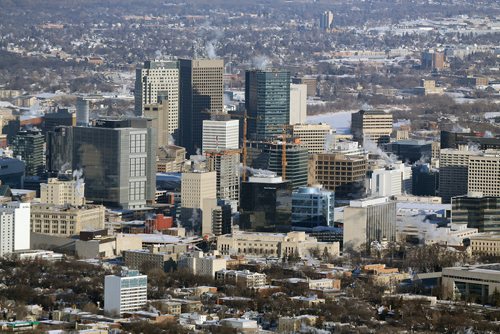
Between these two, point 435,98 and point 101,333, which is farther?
point 435,98

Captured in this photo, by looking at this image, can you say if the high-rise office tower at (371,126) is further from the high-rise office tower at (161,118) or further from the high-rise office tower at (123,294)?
the high-rise office tower at (123,294)

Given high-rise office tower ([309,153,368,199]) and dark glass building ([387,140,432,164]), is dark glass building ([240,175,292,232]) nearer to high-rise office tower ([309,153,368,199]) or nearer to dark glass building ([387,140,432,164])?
high-rise office tower ([309,153,368,199])

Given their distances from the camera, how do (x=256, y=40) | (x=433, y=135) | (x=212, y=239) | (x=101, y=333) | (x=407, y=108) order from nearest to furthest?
(x=101, y=333), (x=212, y=239), (x=433, y=135), (x=407, y=108), (x=256, y=40)

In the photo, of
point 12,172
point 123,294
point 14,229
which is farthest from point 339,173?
point 123,294

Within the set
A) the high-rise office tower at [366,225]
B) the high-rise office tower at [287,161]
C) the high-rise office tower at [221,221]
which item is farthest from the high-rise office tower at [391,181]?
the high-rise office tower at [221,221]

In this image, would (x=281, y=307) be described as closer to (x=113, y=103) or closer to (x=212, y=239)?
(x=212, y=239)

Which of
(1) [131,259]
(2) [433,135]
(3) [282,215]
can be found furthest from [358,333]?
(2) [433,135]

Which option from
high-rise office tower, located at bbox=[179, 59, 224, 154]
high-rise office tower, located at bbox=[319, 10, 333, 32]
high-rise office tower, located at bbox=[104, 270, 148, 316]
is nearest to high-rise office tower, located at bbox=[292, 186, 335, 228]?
high-rise office tower, located at bbox=[104, 270, 148, 316]
